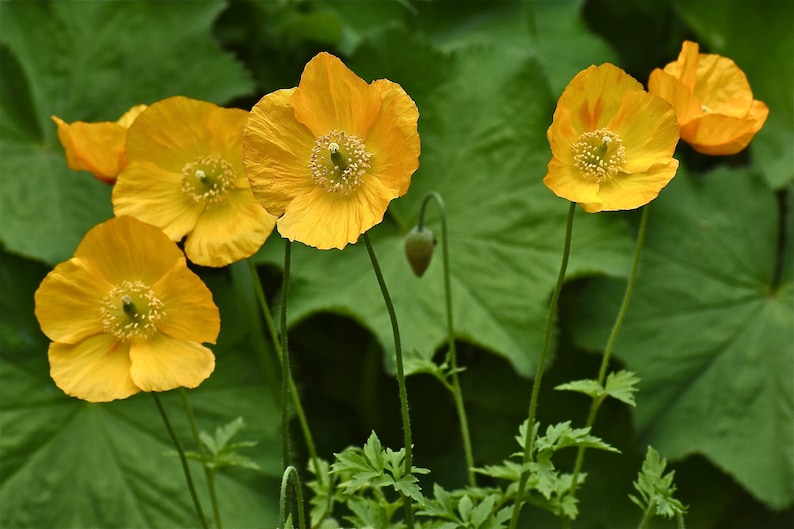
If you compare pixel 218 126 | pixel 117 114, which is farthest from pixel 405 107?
pixel 117 114

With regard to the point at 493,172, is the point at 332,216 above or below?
above

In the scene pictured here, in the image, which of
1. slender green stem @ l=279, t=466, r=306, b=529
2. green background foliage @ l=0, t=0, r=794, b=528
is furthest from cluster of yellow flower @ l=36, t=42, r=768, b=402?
green background foliage @ l=0, t=0, r=794, b=528

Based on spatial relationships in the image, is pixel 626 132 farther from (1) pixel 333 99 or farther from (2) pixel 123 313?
(2) pixel 123 313

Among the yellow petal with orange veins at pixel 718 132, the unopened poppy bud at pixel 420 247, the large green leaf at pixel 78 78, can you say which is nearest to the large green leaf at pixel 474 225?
the large green leaf at pixel 78 78

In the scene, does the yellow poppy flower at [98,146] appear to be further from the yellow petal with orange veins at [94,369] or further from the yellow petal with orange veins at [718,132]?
the yellow petal with orange veins at [718,132]

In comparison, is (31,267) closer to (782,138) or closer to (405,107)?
(405,107)

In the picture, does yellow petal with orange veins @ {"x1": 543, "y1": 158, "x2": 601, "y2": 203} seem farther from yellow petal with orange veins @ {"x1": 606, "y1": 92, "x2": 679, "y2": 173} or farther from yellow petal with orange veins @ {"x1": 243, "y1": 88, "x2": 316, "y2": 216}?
yellow petal with orange veins @ {"x1": 243, "y1": 88, "x2": 316, "y2": 216}
